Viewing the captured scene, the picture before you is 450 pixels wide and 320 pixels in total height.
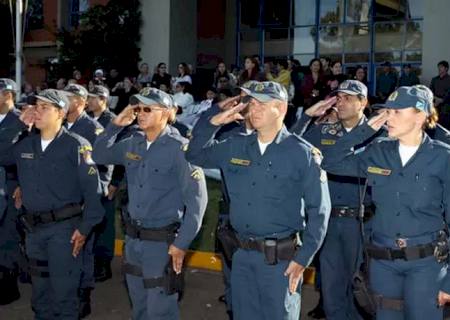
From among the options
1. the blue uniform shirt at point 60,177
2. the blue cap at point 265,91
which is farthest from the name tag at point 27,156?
the blue cap at point 265,91

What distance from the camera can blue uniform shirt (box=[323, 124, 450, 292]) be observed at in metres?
4.48

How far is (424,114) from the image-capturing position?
4.56 m

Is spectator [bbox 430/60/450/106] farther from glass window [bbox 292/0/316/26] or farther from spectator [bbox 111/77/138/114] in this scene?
glass window [bbox 292/0/316/26]

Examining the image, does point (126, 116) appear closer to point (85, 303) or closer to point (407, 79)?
point (85, 303)

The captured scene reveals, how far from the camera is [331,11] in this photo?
2327 cm

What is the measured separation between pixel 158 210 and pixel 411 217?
1.81 m

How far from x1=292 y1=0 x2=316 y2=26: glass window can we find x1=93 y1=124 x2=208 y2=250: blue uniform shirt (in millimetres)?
19280

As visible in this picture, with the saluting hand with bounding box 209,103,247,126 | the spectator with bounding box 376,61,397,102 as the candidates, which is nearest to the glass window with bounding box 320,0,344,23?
the spectator with bounding box 376,61,397,102

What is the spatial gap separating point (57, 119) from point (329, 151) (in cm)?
232

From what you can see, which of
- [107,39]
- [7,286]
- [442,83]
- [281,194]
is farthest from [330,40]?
[281,194]

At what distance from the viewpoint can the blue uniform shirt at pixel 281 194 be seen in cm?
460

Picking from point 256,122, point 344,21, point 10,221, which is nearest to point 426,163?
point 256,122

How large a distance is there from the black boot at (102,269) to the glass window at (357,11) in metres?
16.0

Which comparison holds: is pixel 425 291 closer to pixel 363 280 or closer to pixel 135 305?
pixel 363 280
